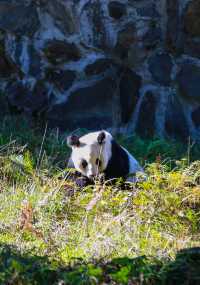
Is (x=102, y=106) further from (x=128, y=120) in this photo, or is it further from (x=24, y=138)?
(x=24, y=138)

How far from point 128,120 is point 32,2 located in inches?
82.8

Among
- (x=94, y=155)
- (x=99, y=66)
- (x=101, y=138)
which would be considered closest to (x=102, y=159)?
(x=94, y=155)

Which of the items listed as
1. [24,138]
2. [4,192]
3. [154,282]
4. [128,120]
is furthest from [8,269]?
[128,120]

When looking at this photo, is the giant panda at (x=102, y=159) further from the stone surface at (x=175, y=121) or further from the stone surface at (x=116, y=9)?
the stone surface at (x=116, y=9)

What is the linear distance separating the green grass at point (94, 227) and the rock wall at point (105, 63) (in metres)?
2.56

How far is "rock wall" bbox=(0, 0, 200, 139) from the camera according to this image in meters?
10.0

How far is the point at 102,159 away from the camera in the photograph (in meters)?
7.63

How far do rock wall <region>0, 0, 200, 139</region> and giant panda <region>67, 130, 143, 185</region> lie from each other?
2.61 metres

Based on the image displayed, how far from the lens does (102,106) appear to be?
10.5 meters

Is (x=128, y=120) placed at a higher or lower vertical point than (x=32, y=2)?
lower

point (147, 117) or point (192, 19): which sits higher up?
point (192, 19)

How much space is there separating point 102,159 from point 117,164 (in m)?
0.16

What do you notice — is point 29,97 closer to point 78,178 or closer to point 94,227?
point 78,178

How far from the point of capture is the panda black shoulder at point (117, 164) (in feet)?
25.0
